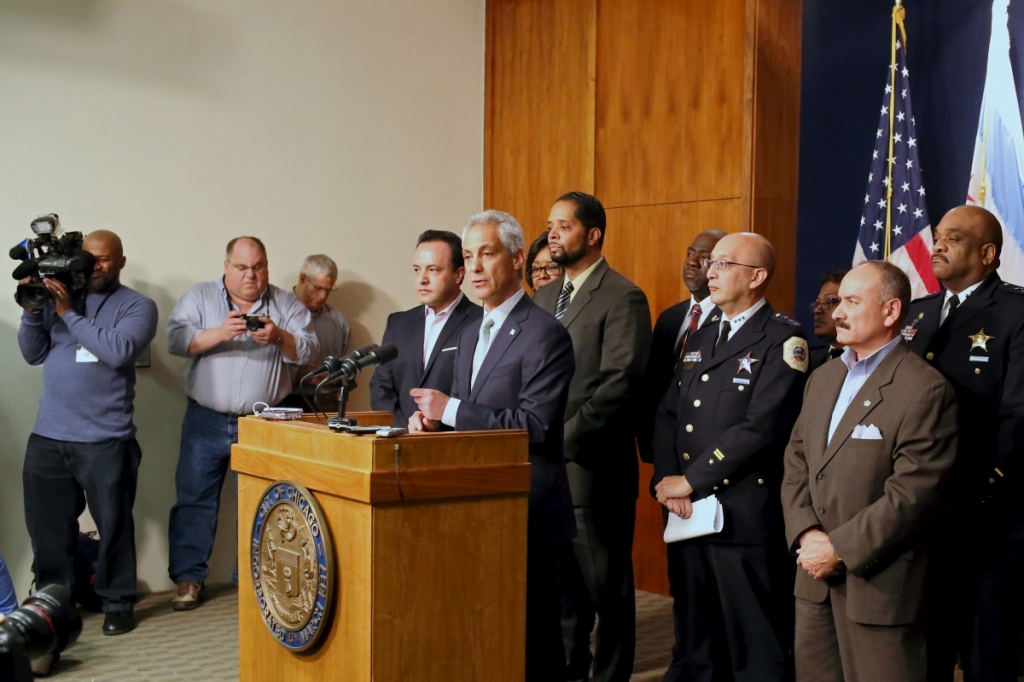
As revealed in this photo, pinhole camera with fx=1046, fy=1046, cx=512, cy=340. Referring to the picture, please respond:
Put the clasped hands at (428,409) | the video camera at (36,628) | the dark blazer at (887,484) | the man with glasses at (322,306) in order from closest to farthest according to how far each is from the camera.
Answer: the video camera at (36,628), the clasped hands at (428,409), the dark blazer at (887,484), the man with glasses at (322,306)

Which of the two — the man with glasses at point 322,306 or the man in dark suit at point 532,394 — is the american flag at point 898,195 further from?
the man in dark suit at point 532,394

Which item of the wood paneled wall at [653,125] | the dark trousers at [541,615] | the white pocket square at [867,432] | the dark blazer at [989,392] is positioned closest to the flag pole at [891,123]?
the wood paneled wall at [653,125]

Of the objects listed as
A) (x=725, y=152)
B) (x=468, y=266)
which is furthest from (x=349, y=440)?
(x=725, y=152)

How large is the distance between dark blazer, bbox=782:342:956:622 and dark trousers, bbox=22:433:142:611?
304cm

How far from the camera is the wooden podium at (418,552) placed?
2.28 metres

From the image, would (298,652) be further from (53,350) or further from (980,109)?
(980,109)

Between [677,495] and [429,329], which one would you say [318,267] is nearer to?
[429,329]

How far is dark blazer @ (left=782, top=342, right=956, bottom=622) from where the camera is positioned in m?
2.86

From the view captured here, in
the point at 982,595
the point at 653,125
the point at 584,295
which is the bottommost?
the point at 982,595

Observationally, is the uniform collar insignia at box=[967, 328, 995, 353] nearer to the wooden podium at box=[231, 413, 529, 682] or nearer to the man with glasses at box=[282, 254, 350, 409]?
the wooden podium at box=[231, 413, 529, 682]

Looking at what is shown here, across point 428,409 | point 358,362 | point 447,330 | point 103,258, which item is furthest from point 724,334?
point 103,258

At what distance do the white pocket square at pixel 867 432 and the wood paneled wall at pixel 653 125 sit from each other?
2.00 m

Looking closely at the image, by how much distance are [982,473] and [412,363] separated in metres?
1.90

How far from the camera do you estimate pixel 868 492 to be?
2.94 metres
